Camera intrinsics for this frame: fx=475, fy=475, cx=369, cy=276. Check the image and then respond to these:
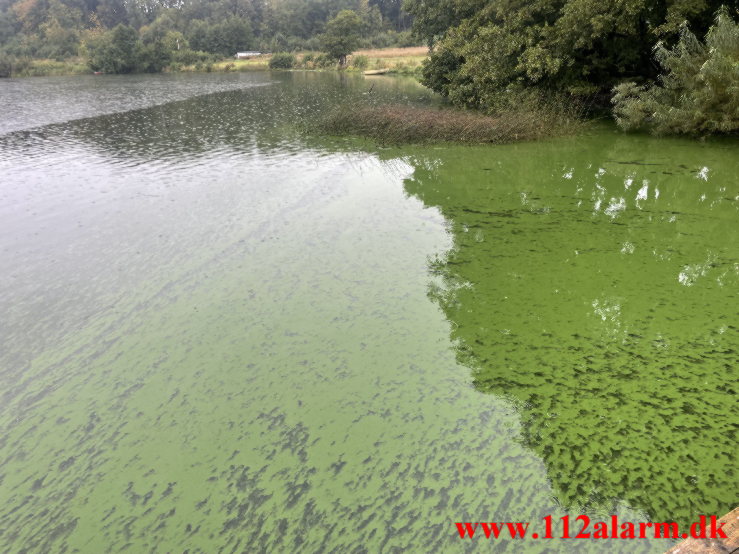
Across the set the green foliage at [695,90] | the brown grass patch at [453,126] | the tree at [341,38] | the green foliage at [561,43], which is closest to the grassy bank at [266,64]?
the tree at [341,38]

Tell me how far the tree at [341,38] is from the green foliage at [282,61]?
13.4ft

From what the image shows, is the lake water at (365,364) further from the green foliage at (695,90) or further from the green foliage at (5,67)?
the green foliage at (5,67)

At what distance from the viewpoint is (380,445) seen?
8.60 ft

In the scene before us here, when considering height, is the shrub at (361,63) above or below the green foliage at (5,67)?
above

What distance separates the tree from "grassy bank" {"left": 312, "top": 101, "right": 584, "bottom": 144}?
34.3 metres

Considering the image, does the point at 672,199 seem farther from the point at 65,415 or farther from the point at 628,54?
the point at 65,415

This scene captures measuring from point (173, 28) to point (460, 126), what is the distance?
68346mm

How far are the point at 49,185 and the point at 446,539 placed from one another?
872 centimetres

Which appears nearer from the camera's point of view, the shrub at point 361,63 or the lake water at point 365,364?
the lake water at point 365,364

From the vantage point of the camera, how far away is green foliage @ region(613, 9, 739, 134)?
7.82m

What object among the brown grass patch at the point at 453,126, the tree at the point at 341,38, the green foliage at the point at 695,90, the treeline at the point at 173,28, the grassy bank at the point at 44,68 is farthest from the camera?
the treeline at the point at 173,28

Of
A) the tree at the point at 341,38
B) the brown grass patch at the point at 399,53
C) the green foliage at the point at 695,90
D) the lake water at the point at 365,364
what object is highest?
the tree at the point at 341,38

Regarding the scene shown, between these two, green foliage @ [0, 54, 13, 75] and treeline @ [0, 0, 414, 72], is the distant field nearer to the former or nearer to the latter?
treeline @ [0, 0, 414, 72]

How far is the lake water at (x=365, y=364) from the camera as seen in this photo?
89.7 inches
